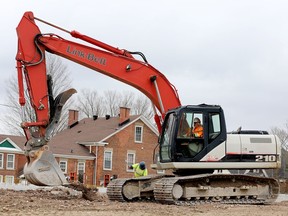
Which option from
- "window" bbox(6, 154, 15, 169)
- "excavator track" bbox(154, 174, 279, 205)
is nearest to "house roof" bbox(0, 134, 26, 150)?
"window" bbox(6, 154, 15, 169)

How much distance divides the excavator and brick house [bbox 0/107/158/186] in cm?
2991

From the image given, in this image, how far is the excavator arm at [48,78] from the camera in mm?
14859

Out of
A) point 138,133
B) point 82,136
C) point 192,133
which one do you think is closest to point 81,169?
point 82,136

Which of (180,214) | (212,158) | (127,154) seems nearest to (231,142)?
(212,158)

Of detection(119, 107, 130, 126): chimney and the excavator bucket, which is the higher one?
detection(119, 107, 130, 126): chimney

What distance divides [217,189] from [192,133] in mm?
1682

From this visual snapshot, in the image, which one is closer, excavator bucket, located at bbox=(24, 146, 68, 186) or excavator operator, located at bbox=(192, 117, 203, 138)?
excavator bucket, located at bbox=(24, 146, 68, 186)

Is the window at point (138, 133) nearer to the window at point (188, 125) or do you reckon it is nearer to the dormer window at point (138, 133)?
the dormer window at point (138, 133)

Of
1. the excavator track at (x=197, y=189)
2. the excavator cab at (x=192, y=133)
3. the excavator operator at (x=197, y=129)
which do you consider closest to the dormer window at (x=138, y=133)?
the excavator track at (x=197, y=189)

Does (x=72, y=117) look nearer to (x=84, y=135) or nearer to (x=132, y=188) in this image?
(x=84, y=135)

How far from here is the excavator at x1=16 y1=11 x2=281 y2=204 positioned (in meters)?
15.2

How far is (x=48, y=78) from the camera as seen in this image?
1588cm

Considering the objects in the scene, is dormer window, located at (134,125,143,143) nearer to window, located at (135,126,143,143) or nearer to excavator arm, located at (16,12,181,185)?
window, located at (135,126,143,143)

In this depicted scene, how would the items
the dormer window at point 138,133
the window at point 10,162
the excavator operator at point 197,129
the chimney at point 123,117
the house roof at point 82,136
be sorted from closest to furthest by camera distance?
the excavator operator at point 197,129
the window at point 10,162
the house roof at point 82,136
the chimney at point 123,117
the dormer window at point 138,133
